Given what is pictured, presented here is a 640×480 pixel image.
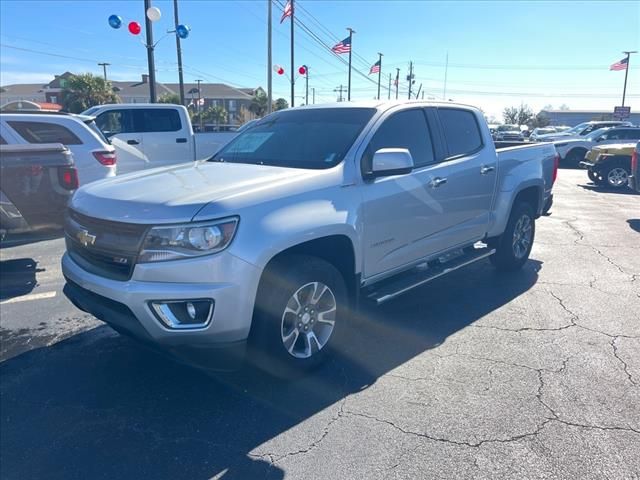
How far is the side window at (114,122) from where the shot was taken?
35.6 ft

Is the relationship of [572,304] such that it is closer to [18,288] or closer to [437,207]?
[437,207]

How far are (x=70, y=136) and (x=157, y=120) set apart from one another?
4082 mm

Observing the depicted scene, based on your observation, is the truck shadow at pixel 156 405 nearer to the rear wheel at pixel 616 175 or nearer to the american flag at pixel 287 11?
the rear wheel at pixel 616 175

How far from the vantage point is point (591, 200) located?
1219cm

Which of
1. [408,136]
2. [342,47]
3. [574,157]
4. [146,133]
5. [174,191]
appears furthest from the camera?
[342,47]

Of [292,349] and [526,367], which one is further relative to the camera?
[526,367]

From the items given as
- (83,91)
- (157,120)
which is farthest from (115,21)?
(83,91)

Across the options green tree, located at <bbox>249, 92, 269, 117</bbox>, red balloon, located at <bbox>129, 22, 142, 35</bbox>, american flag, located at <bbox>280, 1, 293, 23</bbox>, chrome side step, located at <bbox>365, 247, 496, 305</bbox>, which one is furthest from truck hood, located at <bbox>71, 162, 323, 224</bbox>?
green tree, located at <bbox>249, 92, 269, 117</bbox>

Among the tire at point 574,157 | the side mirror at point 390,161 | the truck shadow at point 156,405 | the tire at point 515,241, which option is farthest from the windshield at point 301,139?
the tire at point 574,157

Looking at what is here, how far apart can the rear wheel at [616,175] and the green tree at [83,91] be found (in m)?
39.5

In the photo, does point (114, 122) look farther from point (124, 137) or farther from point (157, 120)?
point (157, 120)

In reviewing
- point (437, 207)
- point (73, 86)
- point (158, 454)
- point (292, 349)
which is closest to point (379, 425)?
point (292, 349)

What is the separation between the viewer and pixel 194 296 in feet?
9.00

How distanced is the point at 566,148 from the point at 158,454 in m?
22.3
